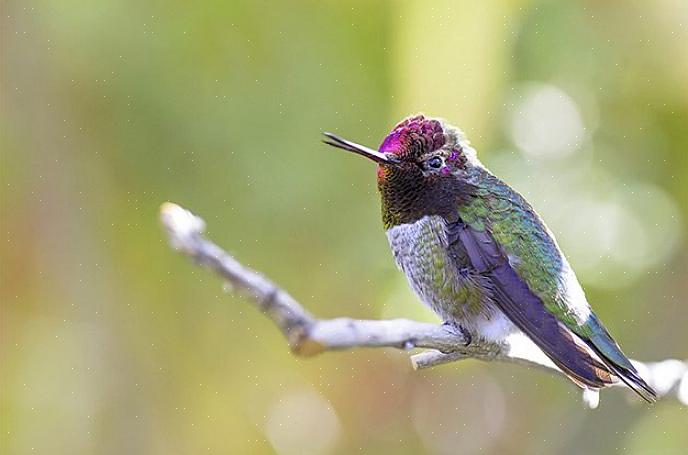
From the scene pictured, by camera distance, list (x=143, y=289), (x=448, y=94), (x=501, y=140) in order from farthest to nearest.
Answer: (x=143, y=289) < (x=501, y=140) < (x=448, y=94)

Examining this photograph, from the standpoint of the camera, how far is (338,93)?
365 cm

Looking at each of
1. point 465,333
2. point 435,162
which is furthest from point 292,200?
point 465,333

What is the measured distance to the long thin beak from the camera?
5.39ft

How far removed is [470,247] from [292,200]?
170cm

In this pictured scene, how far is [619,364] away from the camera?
1812 millimetres

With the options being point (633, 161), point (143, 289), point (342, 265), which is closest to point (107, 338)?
point (143, 289)

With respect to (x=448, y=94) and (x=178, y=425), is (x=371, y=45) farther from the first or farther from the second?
(x=178, y=425)

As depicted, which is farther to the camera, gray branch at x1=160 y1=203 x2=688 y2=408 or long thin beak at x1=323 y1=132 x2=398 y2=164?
long thin beak at x1=323 y1=132 x2=398 y2=164

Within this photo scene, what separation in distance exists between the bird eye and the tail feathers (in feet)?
1.58

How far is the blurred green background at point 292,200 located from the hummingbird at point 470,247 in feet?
3.89

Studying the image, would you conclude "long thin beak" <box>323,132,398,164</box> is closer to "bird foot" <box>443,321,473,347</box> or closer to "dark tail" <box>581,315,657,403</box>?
"bird foot" <box>443,321,473,347</box>

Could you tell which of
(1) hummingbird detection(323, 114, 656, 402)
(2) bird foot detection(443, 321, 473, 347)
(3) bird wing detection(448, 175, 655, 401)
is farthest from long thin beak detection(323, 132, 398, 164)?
(2) bird foot detection(443, 321, 473, 347)

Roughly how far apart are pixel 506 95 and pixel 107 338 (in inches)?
73.1

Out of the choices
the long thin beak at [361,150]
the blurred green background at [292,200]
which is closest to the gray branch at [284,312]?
the long thin beak at [361,150]
